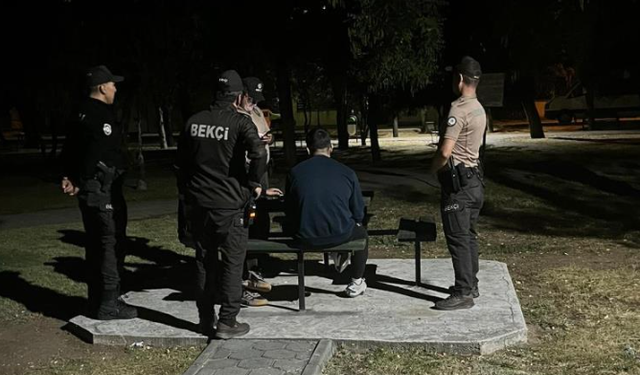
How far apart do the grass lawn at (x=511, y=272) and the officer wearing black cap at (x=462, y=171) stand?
640mm

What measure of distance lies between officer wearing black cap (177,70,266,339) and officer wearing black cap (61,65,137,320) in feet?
2.37

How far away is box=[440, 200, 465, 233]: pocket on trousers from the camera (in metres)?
6.07

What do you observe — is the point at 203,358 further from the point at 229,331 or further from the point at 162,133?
the point at 162,133

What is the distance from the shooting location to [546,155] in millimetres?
20047

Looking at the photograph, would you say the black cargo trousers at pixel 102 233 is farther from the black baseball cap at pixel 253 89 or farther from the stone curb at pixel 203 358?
the black baseball cap at pixel 253 89

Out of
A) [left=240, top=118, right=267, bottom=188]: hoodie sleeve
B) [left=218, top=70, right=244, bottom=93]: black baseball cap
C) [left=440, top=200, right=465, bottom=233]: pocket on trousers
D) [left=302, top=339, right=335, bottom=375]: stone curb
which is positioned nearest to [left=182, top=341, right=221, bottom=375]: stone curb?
[left=302, top=339, right=335, bottom=375]: stone curb

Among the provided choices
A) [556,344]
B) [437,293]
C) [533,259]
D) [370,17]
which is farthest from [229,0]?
[556,344]

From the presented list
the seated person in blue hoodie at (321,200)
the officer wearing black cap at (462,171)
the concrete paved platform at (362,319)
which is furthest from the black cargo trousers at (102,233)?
the officer wearing black cap at (462,171)

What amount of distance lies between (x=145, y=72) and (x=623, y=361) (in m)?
12.0

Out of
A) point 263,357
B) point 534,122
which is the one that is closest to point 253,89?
point 263,357

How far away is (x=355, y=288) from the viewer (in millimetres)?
6598

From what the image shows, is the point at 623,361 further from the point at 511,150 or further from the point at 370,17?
the point at 511,150

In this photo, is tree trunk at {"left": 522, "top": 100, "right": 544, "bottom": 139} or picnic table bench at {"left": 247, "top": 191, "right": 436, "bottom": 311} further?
tree trunk at {"left": 522, "top": 100, "right": 544, "bottom": 139}

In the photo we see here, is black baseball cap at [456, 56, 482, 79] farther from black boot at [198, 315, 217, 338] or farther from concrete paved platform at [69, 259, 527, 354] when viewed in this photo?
black boot at [198, 315, 217, 338]
